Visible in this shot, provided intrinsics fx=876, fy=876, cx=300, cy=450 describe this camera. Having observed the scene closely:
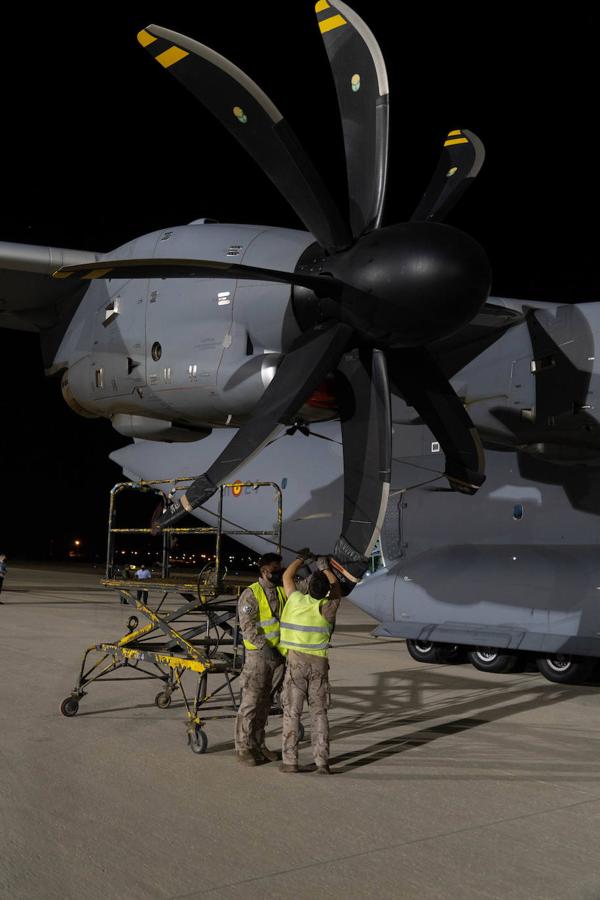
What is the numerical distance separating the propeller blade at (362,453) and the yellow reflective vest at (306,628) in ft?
2.53

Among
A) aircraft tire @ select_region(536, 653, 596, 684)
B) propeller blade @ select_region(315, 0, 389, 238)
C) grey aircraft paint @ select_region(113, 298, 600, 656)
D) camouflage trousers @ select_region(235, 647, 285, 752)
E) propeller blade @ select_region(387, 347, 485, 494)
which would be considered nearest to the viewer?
camouflage trousers @ select_region(235, 647, 285, 752)

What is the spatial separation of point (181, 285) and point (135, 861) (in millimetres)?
5737

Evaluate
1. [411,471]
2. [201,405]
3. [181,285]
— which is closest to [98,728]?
[201,405]

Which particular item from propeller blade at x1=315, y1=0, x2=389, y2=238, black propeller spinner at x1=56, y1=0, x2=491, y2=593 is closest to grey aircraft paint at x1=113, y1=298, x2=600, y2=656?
black propeller spinner at x1=56, y1=0, x2=491, y2=593

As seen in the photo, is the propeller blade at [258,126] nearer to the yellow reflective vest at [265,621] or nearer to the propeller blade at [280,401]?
the propeller blade at [280,401]

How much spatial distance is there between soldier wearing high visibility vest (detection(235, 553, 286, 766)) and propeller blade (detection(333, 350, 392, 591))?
2.42 feet

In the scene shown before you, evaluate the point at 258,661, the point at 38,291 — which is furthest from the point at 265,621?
the point at 38,291

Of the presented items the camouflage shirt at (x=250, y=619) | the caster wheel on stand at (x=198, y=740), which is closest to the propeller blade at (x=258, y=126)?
the camouflage shirt at (x=250, y=619)

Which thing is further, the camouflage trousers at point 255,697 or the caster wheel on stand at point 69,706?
the caster wheel on stand at point 69,706

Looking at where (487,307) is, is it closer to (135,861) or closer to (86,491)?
(135,861)

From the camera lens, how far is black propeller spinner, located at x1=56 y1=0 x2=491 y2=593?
22.9ft

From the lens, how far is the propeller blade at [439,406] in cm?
820

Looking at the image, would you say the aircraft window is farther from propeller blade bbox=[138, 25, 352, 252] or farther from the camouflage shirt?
the camouflage shirt

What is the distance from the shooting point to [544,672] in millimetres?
10945
